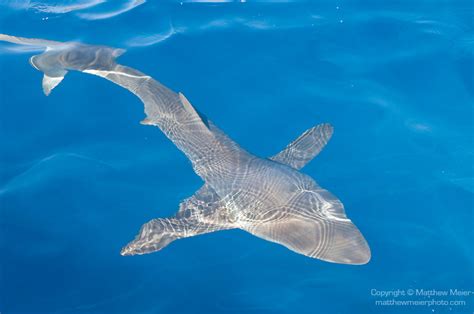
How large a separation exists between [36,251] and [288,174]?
392 cm

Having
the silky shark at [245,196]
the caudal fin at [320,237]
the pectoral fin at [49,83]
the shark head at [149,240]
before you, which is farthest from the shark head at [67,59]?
the caudal fin at [320,237]

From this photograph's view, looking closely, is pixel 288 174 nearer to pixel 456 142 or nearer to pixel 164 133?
pixel 164 133

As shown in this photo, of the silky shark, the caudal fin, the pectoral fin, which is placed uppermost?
the pectoral fin

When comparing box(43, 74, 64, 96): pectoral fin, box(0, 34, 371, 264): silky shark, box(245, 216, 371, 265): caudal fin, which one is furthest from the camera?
box(43, 74, 64, 96): pectoral fin

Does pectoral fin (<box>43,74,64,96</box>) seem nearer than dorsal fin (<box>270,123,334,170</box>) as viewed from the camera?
No

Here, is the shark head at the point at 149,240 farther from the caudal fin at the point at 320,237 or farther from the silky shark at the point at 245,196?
the caudal fin at the point at 320,237

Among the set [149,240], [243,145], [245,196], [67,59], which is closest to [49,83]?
[67,59]

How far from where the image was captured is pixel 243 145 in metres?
8.20

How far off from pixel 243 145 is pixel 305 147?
1083 millimetres

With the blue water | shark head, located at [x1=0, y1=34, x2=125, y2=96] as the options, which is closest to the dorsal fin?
the blue water

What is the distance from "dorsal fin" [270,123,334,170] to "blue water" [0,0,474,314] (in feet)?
0.77

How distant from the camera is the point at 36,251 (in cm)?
694

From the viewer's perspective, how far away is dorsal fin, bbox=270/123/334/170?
781 centimetres

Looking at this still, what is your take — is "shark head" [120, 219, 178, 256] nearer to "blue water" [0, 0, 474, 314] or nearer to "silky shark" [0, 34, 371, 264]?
"silky shark" [0, 34, 371, 264]
